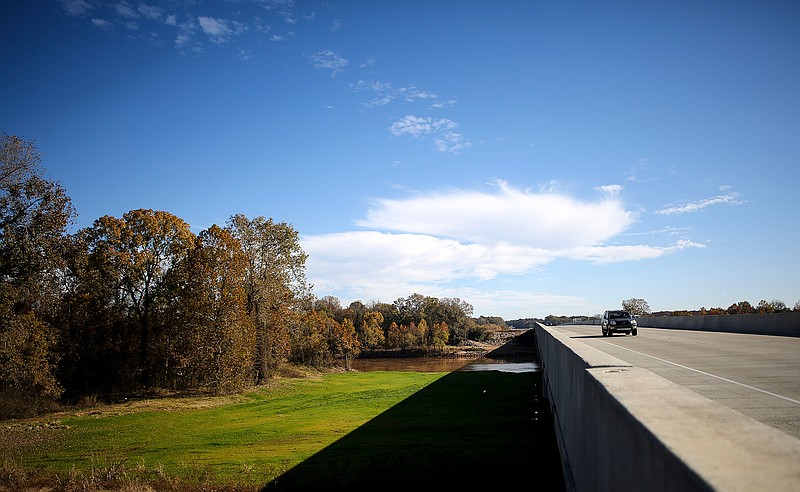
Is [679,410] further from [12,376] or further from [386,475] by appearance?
[12,376]

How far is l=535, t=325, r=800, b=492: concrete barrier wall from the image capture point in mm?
2174

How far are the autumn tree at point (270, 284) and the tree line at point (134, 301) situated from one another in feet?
0.30

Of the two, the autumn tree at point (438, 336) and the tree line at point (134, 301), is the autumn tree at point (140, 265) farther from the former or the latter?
the autumn tree at point (438, 336)

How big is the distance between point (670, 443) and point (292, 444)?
2237 cm

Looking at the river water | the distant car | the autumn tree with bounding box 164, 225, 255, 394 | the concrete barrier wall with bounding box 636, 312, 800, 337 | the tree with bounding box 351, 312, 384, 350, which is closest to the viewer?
the concrete barrier wall with bounding box 636, 312, 800, 337

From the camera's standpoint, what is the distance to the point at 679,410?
3406 mm

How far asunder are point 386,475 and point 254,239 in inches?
1241

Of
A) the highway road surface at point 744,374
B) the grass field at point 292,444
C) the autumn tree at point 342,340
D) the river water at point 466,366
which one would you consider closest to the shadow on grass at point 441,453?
the grass field at point 292,444

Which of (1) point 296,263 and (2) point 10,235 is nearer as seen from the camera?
(2) point 10,235

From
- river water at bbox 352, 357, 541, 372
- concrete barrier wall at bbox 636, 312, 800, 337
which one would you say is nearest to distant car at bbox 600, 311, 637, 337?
concrete barrier wall at bbox 636, 312, 800, 337

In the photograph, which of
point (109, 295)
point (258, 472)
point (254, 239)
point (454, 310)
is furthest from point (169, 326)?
point (454, 310)

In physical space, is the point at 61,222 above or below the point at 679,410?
above

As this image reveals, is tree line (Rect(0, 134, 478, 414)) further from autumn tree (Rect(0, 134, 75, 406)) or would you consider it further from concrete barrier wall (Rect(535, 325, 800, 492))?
concrete barrier wall (Rect(535, 325, 800, 492))

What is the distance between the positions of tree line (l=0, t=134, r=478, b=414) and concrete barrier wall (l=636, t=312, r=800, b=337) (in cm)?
3359
